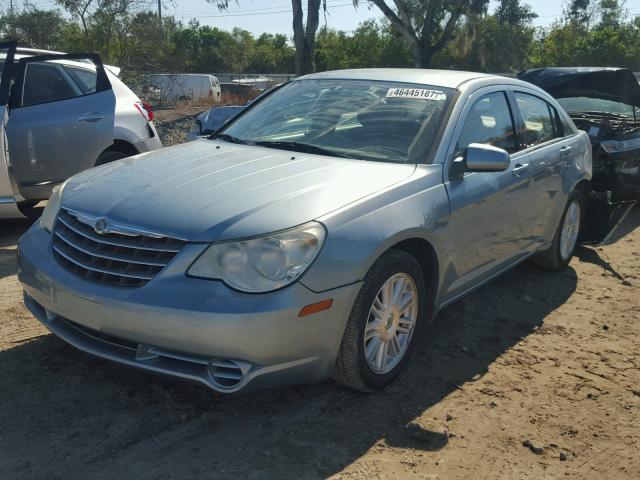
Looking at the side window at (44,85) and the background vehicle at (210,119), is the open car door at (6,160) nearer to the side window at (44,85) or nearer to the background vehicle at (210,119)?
the side window at (44,85)

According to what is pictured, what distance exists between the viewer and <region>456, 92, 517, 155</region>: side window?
4.18 meters

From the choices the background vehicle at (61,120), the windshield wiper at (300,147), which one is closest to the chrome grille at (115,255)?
the windshield wiper at (300,147)

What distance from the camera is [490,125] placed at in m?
4.48

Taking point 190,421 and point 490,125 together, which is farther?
point 490,125

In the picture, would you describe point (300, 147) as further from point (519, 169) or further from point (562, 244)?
point (562, 244)

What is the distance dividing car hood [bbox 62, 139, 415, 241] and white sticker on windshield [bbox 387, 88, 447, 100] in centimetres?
70

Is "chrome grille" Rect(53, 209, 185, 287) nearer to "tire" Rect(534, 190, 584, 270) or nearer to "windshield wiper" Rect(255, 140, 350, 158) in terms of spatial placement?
"windshield wiper" Rect(255, 140, 350, 158)

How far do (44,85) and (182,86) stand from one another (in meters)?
17.7

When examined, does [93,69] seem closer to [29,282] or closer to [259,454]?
[29,282]

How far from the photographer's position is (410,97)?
427 cm

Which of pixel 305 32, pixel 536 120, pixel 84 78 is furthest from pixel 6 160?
pixel 305 32

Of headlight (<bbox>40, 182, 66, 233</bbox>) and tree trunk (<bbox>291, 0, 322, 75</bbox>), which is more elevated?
tree trunk (<bbox>291, 0, 322, 75</bbox>)

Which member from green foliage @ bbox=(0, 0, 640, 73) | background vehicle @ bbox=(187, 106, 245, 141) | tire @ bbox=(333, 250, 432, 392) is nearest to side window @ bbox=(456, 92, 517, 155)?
tire @ bbox=(333, 250, 432, 392)

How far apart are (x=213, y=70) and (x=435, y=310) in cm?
6549
